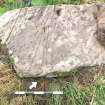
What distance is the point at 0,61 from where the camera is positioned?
330 centimetres

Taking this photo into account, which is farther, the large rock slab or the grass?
the large rock slab

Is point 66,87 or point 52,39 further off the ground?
point 52,39

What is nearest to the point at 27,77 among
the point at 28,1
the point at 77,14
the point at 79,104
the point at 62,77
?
the point at 62,77

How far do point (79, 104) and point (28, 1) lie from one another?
1389 millimetres

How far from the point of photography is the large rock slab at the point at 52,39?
3.11 m

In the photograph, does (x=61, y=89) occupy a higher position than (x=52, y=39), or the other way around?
(x=52, y=39)

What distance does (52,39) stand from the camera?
323cm

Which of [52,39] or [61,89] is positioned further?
[52,39]

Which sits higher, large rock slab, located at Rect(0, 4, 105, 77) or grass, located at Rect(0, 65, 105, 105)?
large rock slab, located at Rect(0, 4, 105, 77)

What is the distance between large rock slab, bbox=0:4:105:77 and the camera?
3.11 metres

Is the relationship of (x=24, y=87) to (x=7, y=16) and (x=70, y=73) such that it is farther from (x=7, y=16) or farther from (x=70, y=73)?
(x=7, y=16)

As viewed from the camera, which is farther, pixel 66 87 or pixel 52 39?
pixel 52 39

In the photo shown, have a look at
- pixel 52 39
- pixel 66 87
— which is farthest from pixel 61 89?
pixel 52 39

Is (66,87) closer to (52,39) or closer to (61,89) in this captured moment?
(61,89)
